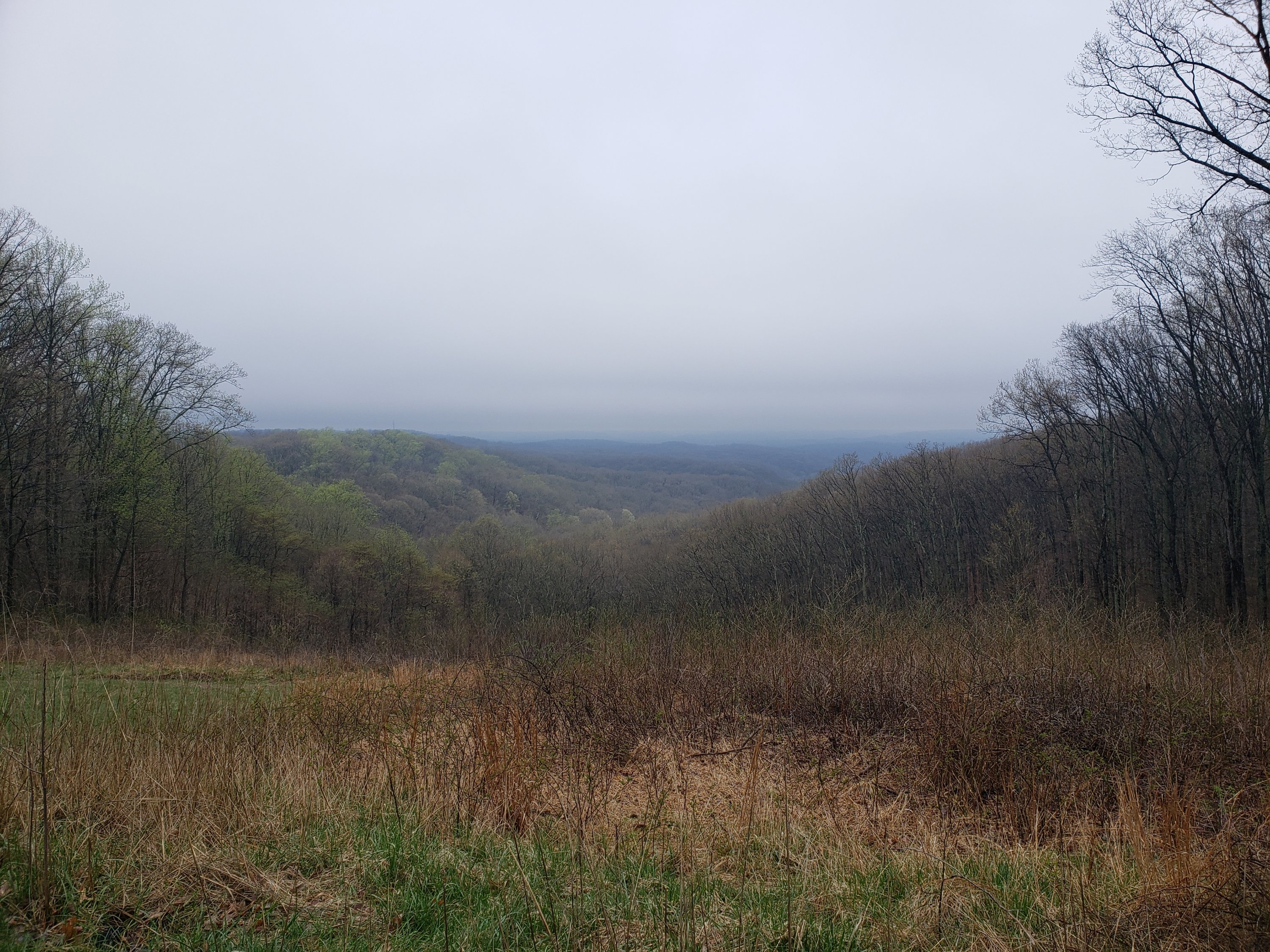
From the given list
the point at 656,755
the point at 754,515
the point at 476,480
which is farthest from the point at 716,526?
the point at 476,480

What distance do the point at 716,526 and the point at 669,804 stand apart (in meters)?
47.5

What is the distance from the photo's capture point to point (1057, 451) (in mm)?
32938

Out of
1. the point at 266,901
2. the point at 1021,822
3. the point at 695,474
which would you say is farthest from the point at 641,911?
the point at 695,474

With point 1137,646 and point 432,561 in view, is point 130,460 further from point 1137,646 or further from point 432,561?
point 1137,646

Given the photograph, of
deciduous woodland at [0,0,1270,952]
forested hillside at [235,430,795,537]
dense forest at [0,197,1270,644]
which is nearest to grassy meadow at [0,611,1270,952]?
deciduous woodland at [0,0,1270,952]

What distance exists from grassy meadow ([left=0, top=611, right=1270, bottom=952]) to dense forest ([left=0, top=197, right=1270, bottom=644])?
488 centimetres

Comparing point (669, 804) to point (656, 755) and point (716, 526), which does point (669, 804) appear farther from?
point (716, 526)

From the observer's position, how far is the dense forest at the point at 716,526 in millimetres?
20422

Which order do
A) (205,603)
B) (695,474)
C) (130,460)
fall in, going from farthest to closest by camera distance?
(695,474), (205,603), (130,460)

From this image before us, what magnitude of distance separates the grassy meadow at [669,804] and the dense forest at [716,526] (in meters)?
4.88

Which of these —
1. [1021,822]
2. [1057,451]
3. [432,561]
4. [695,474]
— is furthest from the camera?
[695,474]

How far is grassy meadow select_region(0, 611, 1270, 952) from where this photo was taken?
2.83 metres

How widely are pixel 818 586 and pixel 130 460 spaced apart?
32.1 m

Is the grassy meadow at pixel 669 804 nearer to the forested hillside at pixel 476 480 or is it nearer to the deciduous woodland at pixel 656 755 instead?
the deciduous woodland at pixel 656 755
